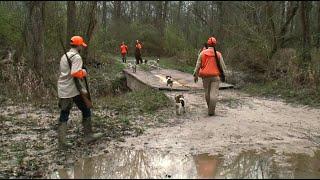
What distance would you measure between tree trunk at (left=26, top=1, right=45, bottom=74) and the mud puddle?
719 cm

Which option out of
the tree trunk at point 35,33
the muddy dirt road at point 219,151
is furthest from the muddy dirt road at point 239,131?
the tree trunk at point 35,33

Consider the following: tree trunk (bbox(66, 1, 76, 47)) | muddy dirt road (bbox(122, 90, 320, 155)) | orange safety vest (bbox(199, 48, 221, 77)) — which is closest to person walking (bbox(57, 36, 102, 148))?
muddy dirt road (bbox(122, 90, 320, 155))

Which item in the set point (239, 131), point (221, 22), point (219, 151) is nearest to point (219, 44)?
point (221, 22)

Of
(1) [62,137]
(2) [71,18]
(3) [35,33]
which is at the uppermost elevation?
(2) [71,18]

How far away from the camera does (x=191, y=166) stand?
6.92 m

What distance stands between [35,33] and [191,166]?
861cm

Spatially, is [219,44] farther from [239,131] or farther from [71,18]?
[239,131]

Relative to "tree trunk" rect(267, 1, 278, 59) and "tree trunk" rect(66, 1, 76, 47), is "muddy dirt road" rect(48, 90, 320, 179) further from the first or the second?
"tree trunk" rect(66, 1, 76, 47)

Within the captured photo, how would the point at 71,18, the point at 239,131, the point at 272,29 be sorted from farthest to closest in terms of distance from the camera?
the point at 272,29, the point at 71,18, the point at 239,131

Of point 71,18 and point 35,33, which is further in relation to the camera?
point 71,18

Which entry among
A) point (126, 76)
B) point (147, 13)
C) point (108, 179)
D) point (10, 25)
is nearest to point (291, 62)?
point (126, 76)

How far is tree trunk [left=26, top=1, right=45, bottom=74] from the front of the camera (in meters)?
13.6

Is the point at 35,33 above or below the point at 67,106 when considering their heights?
above

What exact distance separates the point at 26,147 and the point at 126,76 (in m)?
14.0
